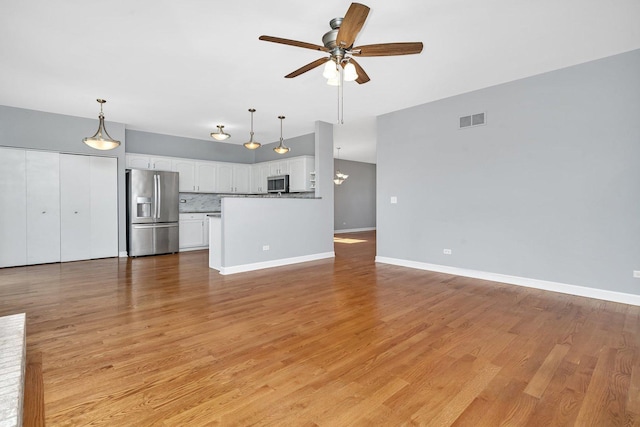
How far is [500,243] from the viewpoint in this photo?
441cm

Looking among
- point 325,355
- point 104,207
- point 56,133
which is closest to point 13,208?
point 104,207

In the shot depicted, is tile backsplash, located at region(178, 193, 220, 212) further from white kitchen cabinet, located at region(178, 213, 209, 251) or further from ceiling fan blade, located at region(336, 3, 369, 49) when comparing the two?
ceiling fan blade, located at region(336, 3, 369, 49)

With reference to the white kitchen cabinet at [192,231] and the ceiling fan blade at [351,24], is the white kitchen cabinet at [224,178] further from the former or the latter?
the ceiling fan blade at [351,24]

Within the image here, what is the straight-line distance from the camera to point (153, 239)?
671 cm

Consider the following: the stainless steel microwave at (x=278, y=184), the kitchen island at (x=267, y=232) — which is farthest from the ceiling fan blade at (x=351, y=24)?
the stainless steel microwave at (x=278, y=184)

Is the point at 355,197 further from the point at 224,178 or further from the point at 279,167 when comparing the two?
the point at 224,178

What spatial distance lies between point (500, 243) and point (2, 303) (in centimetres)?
631

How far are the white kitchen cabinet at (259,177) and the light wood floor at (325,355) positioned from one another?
4.70 meters

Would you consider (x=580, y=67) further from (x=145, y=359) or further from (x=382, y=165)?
(x=145, y=359)

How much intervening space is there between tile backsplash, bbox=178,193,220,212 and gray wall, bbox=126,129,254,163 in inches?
39.9

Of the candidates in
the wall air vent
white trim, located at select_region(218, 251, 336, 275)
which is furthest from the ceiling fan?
white trim, located at select_region(218, 251, 336, 275)

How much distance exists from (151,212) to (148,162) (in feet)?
4.19

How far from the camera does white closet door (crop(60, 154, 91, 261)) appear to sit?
5.83 metres

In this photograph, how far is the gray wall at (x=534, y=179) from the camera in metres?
3.50
